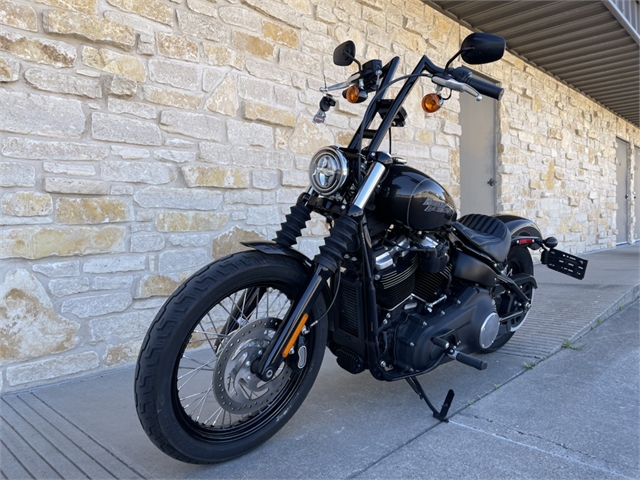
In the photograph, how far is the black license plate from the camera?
126 inches

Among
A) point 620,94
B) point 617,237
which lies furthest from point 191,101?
point 617,237

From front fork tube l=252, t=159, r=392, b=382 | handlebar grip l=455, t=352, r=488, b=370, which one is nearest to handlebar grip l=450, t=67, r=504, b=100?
front fork tube l=252, t=159, r=392, b=382

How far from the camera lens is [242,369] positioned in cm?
184

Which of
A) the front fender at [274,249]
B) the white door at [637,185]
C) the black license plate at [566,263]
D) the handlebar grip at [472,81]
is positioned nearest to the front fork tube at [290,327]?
the front fender at [274,249]

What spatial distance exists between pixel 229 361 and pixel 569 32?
6.72 meters

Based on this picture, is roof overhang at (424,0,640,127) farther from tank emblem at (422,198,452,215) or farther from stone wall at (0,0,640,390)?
tank emblem at (422,198,452,215)

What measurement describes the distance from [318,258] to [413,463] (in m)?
0.86

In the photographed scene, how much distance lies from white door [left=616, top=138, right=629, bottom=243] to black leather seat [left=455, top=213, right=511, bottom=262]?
1092 centimetres

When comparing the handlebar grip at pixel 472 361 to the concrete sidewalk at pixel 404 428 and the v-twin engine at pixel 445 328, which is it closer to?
the v-twin engine at pixel 445 328

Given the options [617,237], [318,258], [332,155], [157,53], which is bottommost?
[617,237]

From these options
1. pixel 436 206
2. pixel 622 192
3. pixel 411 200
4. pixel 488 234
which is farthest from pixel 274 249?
pixel 622 192

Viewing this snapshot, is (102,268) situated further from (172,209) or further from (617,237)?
(617,237)

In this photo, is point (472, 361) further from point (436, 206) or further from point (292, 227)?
point (292, 227)

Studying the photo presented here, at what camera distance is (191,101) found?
340cm
